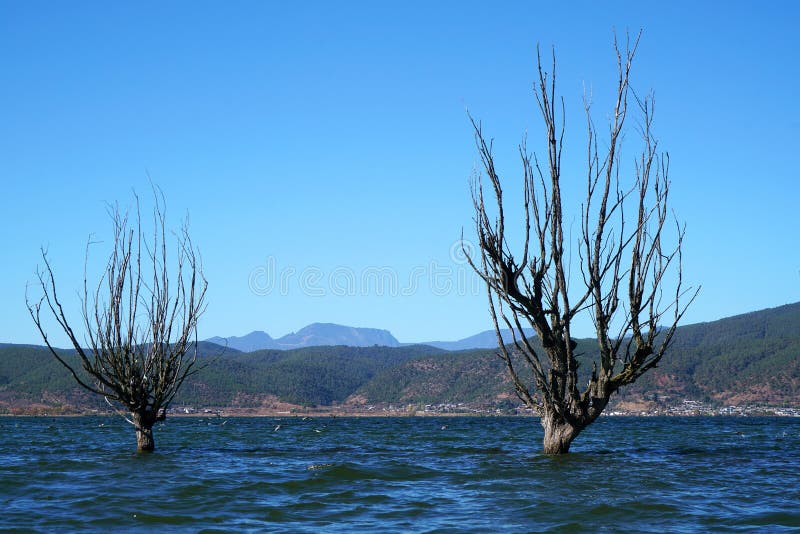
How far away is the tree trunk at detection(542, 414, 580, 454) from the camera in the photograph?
2034cm

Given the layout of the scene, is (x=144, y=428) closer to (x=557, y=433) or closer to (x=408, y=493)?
(x=408, y=493)

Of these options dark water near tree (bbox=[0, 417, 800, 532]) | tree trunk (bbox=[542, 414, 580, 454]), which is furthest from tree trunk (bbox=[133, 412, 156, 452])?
tree trunk (bbox=[542, 414, 580, 454])

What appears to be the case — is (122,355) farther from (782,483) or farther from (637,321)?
(782,483)

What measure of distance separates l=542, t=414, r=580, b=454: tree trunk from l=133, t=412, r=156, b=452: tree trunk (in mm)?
11146

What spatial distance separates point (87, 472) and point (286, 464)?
198 inches

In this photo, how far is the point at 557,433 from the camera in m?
20.6

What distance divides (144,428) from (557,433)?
1182 cm

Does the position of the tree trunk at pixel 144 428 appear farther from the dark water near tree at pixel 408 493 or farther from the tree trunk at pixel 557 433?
the tree trunk at pixel 557 433

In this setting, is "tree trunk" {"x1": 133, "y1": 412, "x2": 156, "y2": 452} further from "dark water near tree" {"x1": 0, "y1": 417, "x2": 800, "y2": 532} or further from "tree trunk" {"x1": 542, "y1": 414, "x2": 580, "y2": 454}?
"tree trunk" {"x1": 542, "y1": 414, "x2": 580, "y2": 454}

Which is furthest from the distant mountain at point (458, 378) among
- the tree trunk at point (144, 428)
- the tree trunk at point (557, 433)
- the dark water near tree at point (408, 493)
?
the dark water near tree at point (408, 493)

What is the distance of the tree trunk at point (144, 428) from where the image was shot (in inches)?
918

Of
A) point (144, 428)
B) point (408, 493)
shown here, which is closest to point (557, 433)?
point (408, 493)

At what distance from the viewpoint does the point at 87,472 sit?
64.3ft

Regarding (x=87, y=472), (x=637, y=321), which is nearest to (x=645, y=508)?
(x=637, y=321)
